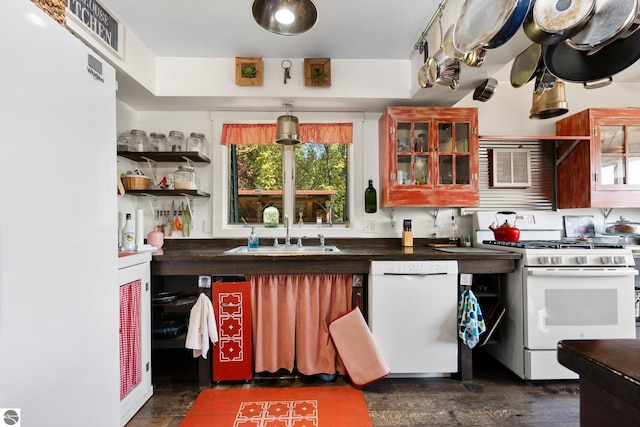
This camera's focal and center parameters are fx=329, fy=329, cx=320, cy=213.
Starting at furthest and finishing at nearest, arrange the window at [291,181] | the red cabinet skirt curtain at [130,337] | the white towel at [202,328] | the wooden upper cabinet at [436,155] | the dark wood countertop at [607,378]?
the window at [291,181], the wooden upper cabinet at [436,155], the white towel at [202,328], the red cabinet skirt curtain at [130,337], the dark wood countertop at [607,378]

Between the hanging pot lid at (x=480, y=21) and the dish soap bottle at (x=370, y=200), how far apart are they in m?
1.66

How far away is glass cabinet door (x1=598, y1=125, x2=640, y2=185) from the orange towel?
2.38 m

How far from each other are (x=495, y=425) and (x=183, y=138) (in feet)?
10.1

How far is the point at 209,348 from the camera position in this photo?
2287 millimetres

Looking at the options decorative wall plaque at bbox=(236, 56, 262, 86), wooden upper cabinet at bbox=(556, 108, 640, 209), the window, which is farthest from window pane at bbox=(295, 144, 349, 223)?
wooden upper cabinet at bbox=(556, 108, 640, 209)

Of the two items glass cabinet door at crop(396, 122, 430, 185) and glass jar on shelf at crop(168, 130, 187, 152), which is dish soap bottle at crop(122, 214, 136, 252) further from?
glass cabinet door at crop(396, 122, 430, 185)

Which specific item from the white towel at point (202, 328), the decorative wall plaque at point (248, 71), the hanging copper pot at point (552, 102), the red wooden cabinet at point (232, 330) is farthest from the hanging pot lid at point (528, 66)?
the white towel at point (202, 328)

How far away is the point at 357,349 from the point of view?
2.26 m

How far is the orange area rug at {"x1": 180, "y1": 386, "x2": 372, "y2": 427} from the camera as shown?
72.8 inches

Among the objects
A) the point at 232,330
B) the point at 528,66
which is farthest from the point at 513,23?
the point at 232,330

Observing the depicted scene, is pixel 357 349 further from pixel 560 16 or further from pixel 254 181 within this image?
pixel 560 16

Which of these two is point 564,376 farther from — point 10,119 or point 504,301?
point 10,119

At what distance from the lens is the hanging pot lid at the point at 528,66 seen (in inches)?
65.6

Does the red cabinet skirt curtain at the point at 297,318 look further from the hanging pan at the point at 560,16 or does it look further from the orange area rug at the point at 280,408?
the hanging pan at the point at 560,16
